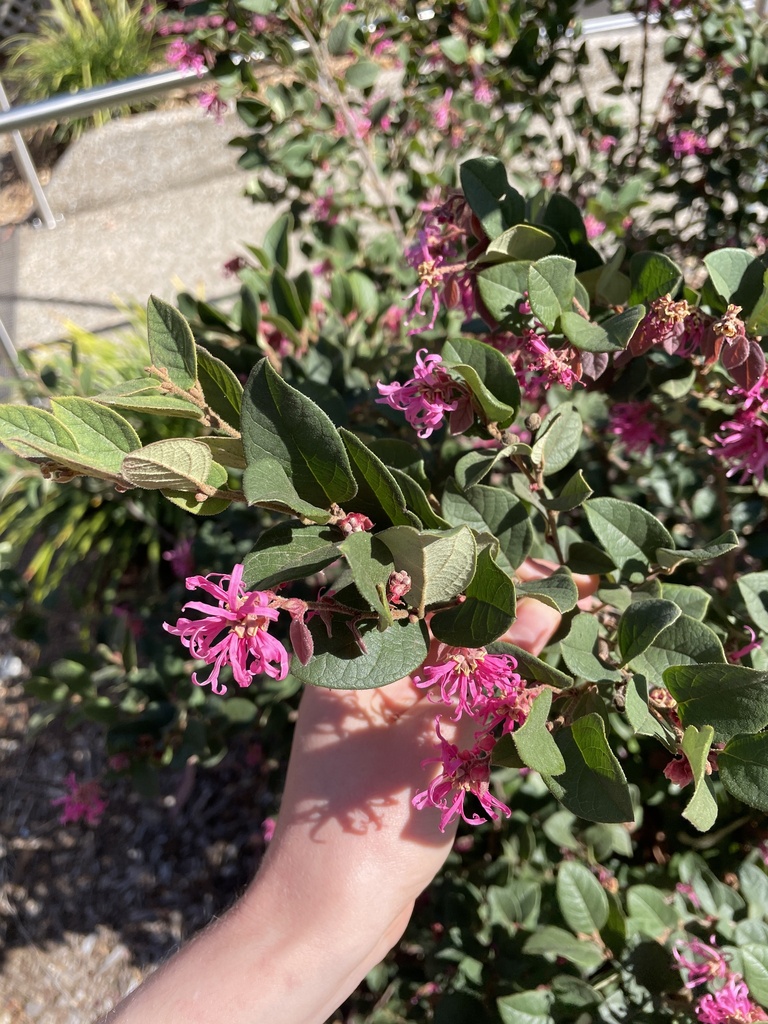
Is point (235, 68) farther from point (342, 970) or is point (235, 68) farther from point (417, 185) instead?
point (342, 970)

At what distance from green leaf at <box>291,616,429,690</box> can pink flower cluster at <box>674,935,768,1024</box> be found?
0.51 meters

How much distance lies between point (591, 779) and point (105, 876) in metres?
1.81

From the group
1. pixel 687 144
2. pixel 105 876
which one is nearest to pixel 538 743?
pixel 687 144

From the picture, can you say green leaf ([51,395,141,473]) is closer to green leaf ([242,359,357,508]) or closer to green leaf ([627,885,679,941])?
green leaf ([242,359,357,508])

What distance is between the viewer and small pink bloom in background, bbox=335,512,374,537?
52 centimetres

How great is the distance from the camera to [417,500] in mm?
557

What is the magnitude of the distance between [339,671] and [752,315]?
0.47m

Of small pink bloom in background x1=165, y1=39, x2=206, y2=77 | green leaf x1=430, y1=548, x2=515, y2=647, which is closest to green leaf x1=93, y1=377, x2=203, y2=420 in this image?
green leaf x1=430, y1=548, x2=515, y2=647

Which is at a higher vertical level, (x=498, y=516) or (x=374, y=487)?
(x=374, y=487)

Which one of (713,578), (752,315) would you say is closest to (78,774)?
(713,578)

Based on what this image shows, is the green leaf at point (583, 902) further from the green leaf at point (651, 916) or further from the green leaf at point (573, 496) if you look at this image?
the green leaf at point (573, 496)

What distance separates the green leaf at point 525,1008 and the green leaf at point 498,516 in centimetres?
53

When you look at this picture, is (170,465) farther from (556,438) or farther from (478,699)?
(556,438)

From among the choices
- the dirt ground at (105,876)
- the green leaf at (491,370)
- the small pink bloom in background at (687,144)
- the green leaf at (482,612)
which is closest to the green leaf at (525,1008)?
the green leaf at (482,612)
